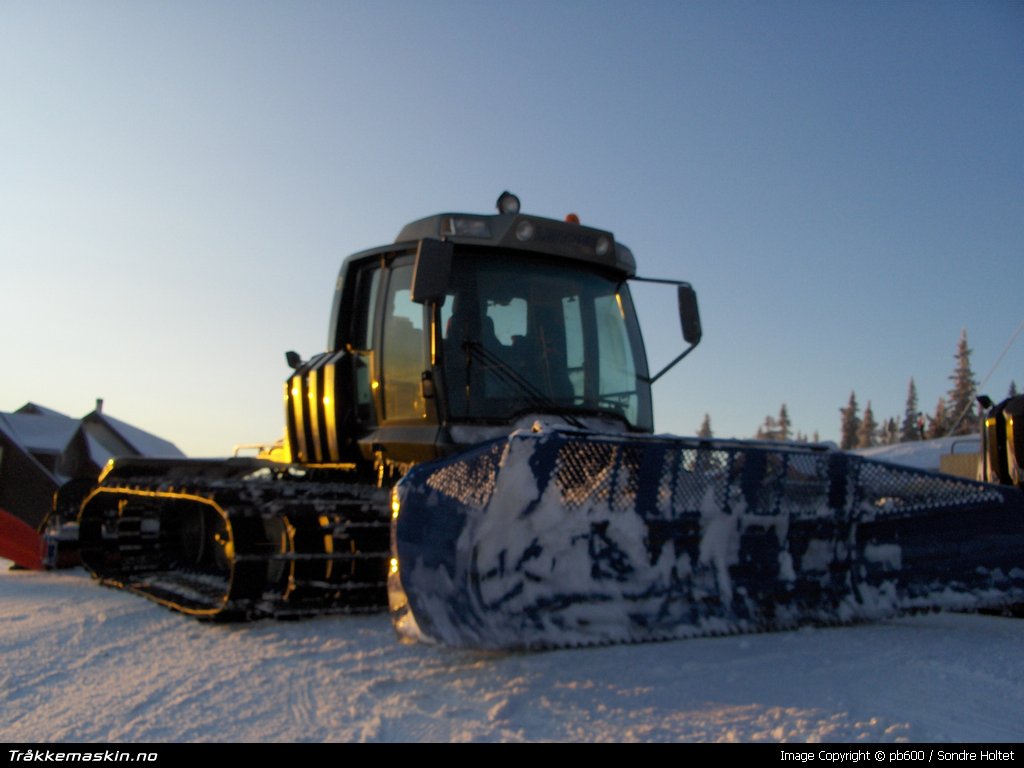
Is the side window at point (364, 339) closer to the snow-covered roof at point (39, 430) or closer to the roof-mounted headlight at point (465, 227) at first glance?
the roof-mounted headlight at point (465, 227)

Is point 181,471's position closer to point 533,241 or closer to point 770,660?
point 533,241

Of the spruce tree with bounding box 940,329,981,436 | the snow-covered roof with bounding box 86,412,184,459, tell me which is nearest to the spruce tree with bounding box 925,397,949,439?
the spruce tree with bounding box 940,329,981,436

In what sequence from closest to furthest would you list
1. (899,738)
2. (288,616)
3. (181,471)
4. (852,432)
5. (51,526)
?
1. (899,738)
2. (288,616)
3. (181,471)
4. (51,526)
5. (852,432)

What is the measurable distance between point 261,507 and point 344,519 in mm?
476

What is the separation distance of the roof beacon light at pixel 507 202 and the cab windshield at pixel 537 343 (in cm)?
39

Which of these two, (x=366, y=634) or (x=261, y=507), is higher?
(x=261, y=507)

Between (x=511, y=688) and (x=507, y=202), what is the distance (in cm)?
347

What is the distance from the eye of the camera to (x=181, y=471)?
736 centimetres

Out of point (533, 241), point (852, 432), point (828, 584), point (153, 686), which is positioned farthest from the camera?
point (852, 432)

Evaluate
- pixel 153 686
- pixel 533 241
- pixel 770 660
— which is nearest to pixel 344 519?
pixel 153 686

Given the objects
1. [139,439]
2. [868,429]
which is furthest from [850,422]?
[139,439]

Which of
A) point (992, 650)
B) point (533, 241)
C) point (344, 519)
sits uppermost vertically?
point (533, 241)

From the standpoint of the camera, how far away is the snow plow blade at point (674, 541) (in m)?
3.72

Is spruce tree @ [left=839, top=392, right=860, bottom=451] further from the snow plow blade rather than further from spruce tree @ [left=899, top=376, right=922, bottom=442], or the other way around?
the snow plow blade
